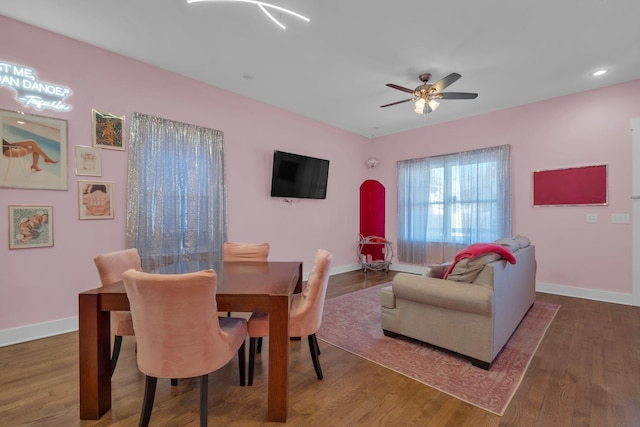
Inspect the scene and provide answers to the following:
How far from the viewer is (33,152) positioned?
105 inches

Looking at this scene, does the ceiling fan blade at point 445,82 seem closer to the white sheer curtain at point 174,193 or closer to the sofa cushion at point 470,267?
the sofa cushion at point 470,267

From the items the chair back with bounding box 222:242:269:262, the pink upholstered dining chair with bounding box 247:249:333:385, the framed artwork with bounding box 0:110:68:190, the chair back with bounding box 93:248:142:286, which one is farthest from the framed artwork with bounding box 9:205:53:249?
the pink upholstered dining chair with bounding box 247:249:333:385

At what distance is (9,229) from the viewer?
8.40 ft

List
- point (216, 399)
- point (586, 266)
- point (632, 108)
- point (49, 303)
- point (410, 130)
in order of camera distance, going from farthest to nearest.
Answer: point (410, 130), point (586, 266), point (632, 108), point (49, 303), point (216, 399)

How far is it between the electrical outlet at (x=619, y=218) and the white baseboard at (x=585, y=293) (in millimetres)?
941

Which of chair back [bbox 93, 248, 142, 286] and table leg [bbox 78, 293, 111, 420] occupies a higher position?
chair back [bbox 93, 248, 142, 286]

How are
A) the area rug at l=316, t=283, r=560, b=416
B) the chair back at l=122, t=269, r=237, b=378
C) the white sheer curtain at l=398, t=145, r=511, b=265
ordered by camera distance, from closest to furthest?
the chair back at l=122, t=269, r=237, b=378
the area rug at l=316, t=283, r=560, b=416
the white sheer curtain at l=398, t=145, r=511, b=265

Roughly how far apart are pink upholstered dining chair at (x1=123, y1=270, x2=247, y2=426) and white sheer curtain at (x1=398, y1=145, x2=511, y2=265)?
15.5ft

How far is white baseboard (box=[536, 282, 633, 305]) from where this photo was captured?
3.74m

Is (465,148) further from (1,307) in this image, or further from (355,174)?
(1,307)

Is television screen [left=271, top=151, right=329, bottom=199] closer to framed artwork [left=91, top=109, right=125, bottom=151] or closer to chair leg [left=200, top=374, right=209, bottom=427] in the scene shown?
framed artwork [left=91, top=109, right=125, bottom=151]

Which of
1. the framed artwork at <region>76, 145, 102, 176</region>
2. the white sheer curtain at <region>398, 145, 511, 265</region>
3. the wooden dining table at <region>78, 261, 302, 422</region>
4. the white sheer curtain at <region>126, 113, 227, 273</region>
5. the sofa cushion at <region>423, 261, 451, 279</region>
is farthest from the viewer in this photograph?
the white sheer curtain at <region>398, 145, 511, 265</region>

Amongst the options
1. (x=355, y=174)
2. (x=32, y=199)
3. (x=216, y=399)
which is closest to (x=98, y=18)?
(x=32, y=199)

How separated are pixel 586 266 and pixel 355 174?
401 cm
